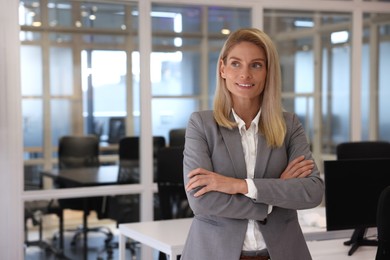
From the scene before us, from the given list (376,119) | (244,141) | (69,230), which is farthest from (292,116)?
(376,119)

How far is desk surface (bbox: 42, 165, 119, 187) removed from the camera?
4840 mm

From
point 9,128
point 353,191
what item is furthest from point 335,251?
point 9,128

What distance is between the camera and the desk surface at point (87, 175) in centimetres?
484

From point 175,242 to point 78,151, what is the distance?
1.87 meters

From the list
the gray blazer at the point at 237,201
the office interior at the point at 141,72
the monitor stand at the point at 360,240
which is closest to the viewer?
the gray blazer at the point at 237,201

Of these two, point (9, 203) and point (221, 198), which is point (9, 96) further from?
point (221, 198)

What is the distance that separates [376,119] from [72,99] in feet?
9.77

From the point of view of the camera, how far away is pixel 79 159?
4.94m

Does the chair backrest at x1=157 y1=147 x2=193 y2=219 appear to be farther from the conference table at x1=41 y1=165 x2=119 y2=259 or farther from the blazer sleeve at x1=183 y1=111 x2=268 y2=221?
the blazer sleeve at x1=183 y1=111 x2=268 y2=221

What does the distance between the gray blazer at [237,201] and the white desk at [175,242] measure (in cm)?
97

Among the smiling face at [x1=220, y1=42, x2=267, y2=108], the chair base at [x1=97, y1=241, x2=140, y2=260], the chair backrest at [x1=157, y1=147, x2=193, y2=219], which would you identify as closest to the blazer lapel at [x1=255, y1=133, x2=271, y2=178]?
the smiling face at [x1=220, y1=42, x2=267, y2=108]

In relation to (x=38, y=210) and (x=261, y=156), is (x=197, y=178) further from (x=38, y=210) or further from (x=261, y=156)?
(x=38, y=210)

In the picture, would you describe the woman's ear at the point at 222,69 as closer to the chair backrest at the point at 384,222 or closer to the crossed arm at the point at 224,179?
the crossed arm at the point at 224,179

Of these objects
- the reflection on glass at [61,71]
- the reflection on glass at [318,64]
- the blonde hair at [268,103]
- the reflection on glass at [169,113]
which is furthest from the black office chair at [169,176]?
the blonde hair at [268,103]
